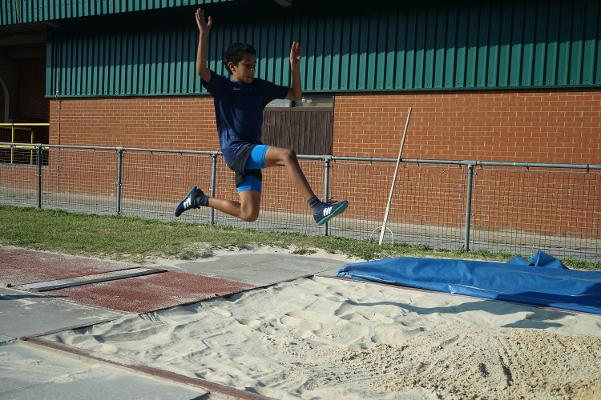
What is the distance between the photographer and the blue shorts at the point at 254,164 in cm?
588

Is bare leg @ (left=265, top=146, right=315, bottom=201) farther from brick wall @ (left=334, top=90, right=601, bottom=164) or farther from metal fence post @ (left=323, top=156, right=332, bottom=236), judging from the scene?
brick wall @ (left=334, top=90, right=601, bottom=164)

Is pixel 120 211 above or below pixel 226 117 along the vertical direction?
below

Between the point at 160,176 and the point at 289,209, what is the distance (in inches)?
134

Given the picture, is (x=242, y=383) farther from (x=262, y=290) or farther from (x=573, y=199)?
(x=573, y=199)

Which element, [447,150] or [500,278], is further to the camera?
[447,150]

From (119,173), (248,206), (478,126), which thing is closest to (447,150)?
(478,126)

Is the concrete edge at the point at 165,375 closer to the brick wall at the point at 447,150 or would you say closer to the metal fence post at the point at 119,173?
the brick wall at the point at 447,150

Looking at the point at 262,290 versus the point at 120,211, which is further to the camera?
the point at 120,211

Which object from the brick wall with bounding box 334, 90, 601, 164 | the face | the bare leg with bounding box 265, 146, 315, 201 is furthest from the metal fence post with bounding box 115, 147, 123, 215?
the bare leg with bounding box 265, 146, 315, 201

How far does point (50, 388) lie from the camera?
13.1ft

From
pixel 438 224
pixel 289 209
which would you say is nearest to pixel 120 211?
pixel 289 209

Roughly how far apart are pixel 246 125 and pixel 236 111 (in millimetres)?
158

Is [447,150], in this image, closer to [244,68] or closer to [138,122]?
[244,68]

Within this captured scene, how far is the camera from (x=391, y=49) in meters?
14.2
